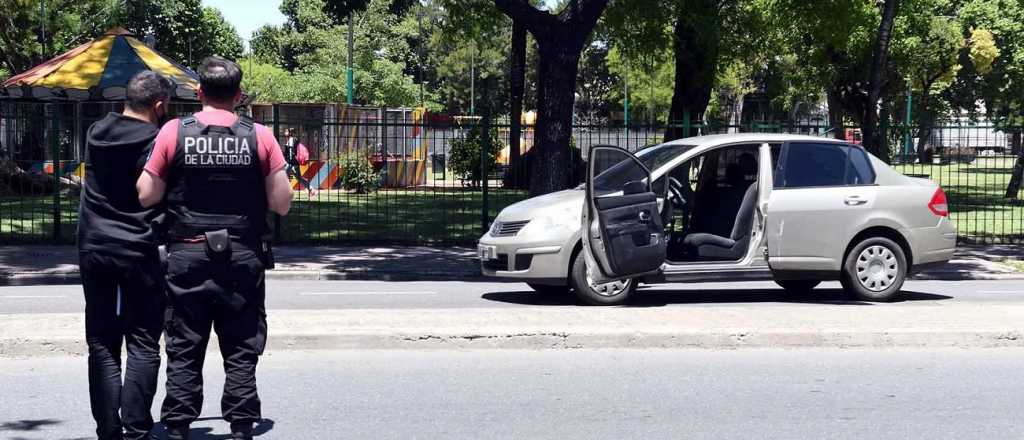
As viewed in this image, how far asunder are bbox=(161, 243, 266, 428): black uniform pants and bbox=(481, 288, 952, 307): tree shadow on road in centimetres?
592

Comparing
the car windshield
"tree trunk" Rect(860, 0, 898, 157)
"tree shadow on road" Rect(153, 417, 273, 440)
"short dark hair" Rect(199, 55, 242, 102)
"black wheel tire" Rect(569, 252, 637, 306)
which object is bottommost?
"tree shadow on road" Rect(153, 417, 273, 440)

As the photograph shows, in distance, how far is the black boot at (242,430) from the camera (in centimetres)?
537

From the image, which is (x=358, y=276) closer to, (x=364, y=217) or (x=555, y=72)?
(x=555, y=72)

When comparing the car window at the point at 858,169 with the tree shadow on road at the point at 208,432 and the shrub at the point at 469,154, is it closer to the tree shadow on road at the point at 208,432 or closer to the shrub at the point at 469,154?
the tree shadow on road at the point at 208,432

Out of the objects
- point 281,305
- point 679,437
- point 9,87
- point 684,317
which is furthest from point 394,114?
point 679,437

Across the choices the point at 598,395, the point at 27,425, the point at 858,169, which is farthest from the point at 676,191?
the point at 27,425

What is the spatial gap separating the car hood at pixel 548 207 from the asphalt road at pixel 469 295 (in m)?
0.84

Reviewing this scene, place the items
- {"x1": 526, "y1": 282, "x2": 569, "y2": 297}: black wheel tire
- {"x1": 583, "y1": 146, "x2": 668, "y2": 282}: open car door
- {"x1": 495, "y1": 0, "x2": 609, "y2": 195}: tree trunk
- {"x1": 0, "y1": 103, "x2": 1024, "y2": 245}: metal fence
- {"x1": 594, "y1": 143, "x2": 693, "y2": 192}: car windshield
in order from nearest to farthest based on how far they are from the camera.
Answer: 1. {"x1": 583, "y1": 146, "x2": 668, "y2": 282}: open car door
2. {"x1": 594, "y1": 143, "x2": 693, "y2": 192}: car windshield
3. {"x1": 526, "y1": 282, "x2": 569, "y2": 297}: black wheel tire
4. {"x1": 495, "y1": 0, "x2": 609, "y2": 195}: tree trunk
5. {"x1": 0, "y1": 103, "x2": 1024, "y2": 245}: metal fence

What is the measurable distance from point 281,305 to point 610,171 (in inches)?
139

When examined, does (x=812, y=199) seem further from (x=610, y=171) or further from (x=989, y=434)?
(x=989, y=434)

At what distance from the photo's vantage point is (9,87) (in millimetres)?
26375

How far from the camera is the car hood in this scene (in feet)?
35.4

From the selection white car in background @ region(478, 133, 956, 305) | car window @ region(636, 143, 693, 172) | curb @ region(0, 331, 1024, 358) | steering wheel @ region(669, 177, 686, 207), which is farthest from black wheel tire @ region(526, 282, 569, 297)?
curb @ region(0, 331, 1024, 358)

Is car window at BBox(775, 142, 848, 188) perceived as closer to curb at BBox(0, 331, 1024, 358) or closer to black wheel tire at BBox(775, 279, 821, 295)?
black wheel tire at BBox(775, 279, 821, 295)
